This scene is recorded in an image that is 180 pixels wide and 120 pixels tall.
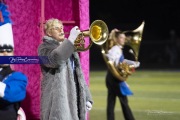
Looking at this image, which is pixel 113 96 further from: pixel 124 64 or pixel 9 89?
pixel 9 89

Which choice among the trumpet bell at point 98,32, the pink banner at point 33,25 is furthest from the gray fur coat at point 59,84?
the pink banner at point 33,25

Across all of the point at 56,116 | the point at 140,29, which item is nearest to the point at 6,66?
the point at 56,116

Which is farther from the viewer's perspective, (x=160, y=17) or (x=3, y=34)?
(x=160, y=17)

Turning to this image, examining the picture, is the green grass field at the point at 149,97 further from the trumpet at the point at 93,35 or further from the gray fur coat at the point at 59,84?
the gray fur coat at the point at 59,84

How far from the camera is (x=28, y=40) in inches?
245

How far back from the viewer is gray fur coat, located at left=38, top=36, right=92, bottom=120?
15.6ft

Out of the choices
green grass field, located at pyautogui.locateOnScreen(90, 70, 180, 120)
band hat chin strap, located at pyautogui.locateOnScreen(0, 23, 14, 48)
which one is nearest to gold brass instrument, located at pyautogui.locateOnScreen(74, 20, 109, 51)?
band hat chin strap, located at pyautogui.locateOnScreen(0, 23, 14, 48)

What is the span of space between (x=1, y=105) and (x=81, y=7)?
81.4 inches

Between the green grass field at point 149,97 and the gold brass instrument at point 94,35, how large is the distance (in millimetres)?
3810

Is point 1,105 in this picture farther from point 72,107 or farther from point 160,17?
point 160,17

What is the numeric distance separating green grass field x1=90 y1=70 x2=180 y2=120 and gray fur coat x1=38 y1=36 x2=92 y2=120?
157 inches

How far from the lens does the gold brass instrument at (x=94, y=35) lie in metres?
4.99

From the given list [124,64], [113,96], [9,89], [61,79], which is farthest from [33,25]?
[113,96]

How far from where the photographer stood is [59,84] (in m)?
4.82
